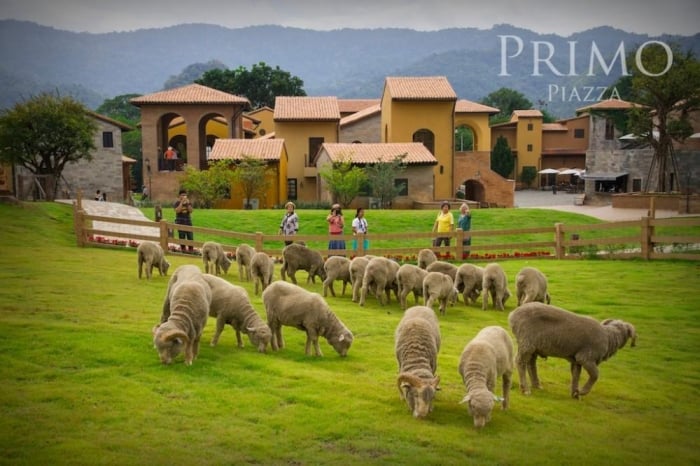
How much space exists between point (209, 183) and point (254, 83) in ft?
177

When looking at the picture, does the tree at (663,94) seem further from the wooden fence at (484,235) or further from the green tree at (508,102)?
the green tree at (508,102)

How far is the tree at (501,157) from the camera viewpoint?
8181 centimetres

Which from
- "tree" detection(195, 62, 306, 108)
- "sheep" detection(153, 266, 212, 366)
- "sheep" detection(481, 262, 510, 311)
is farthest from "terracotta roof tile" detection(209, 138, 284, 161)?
"tree" detection(195, 62, 306, 108)

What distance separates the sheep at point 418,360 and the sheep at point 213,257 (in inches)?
372

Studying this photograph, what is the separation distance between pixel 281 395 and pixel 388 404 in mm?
1395

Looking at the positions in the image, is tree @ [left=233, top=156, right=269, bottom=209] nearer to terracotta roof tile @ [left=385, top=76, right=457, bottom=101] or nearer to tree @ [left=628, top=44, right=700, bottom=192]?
terracotta roof tile @ [left=385, top=76, right=457, bottom=101]

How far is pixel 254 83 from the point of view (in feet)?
315

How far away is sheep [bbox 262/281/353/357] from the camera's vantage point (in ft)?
36.2

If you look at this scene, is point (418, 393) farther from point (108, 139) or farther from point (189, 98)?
point (189, 98)

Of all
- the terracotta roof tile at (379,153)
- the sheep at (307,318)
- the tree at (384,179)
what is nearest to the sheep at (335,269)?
the sheep at (307,318)

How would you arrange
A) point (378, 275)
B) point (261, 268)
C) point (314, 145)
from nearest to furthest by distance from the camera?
point (378, 275), point (261, 268), point (314, 145)

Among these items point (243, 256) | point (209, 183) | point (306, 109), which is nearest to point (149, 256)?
point (243, 256)

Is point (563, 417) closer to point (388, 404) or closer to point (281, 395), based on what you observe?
point (388, 404)

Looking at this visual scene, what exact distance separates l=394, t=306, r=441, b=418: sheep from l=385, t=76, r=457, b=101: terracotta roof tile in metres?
48.9
